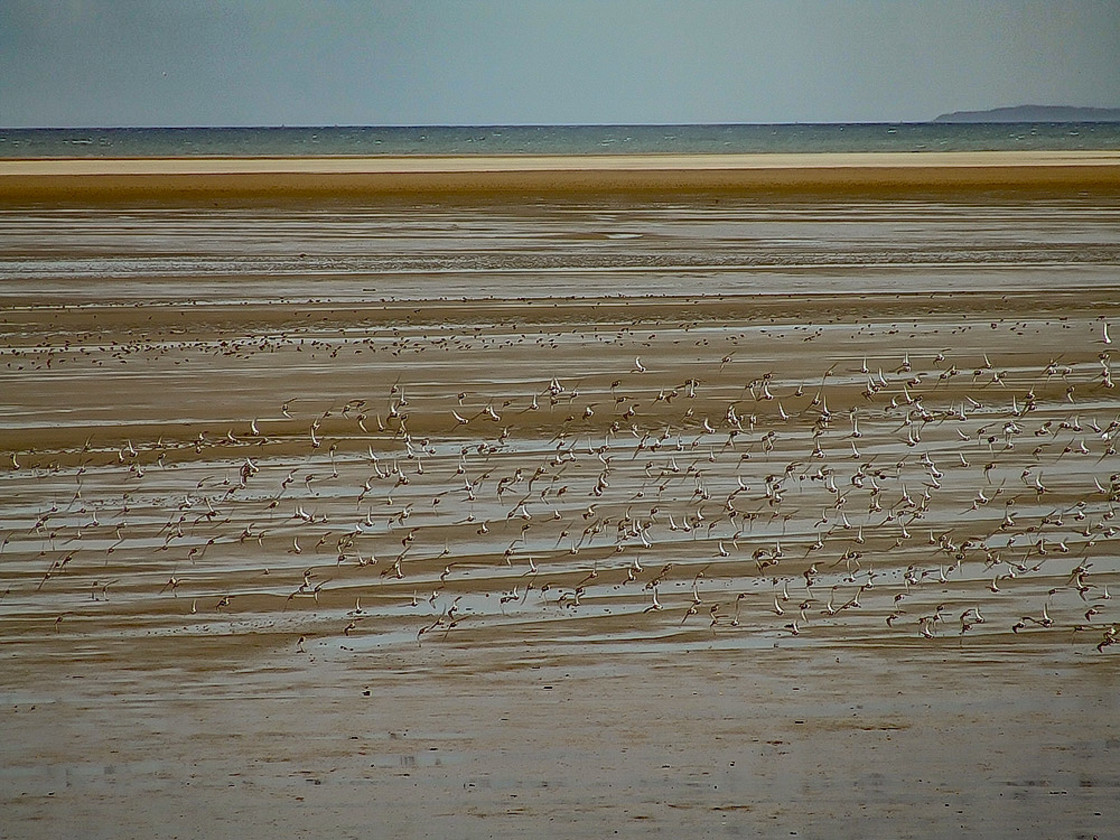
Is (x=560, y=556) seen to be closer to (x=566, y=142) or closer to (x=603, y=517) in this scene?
(x=603, y=517)

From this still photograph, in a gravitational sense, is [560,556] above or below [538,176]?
above

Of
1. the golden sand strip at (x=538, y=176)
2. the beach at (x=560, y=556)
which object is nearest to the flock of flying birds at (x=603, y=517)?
the beach at (x=560, y=556)

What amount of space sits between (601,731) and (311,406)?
334cm

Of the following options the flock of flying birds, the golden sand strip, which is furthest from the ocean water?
the flock of flying birds

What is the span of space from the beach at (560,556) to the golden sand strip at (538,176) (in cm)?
797

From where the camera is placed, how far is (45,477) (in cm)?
512

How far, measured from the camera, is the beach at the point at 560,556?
294 cm

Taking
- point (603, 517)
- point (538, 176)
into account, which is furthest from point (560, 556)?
point (538, 176)

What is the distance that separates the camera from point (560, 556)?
14.1 feet

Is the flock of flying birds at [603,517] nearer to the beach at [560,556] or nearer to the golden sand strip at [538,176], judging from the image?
the beach at [560,556]

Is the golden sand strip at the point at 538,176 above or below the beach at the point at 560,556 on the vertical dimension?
below

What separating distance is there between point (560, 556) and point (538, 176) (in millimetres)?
16328

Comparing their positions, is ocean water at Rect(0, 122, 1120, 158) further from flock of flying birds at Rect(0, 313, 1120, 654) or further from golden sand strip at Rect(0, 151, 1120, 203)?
flock of flying birds at Rect(0, 313, 1120, 654)

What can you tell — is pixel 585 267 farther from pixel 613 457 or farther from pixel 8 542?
pixel 8 542
